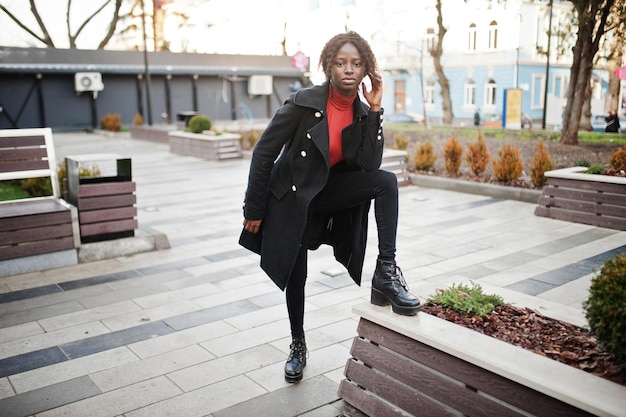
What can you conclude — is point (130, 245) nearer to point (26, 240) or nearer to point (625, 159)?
point (26, 240)

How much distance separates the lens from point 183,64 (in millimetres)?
33750

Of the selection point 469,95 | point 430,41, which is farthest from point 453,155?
point 469,95

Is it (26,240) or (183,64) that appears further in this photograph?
(183,64)

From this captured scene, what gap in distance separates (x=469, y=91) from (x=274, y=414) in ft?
74.6

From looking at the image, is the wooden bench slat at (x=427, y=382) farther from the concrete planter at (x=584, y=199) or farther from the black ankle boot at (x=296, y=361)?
the concrete planter at (x=584, y=199)

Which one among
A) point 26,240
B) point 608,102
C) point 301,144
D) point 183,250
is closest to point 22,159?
point 26,240

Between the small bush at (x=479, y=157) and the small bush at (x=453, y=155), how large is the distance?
0.23 meters

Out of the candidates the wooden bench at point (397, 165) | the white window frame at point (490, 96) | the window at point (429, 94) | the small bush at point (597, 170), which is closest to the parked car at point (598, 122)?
the wooden bench at point (397, 165)

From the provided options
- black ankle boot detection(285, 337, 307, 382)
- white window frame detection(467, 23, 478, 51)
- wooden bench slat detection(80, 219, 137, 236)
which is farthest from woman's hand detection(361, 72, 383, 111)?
white window frame detection(467, 23, 478, 51)

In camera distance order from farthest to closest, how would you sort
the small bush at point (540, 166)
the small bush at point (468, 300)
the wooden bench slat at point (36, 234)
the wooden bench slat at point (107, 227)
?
the small bush at point (540, 166), the wooden bench slat at point (107, 227), the wooden bench slat at point (36, 234), the small bush at point (468, 300)

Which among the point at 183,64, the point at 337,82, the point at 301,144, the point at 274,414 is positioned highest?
the point at 183,64

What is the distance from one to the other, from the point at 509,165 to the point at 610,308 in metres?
7.83

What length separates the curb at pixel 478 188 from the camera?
9.12m

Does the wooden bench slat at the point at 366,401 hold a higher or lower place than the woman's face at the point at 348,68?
lower
